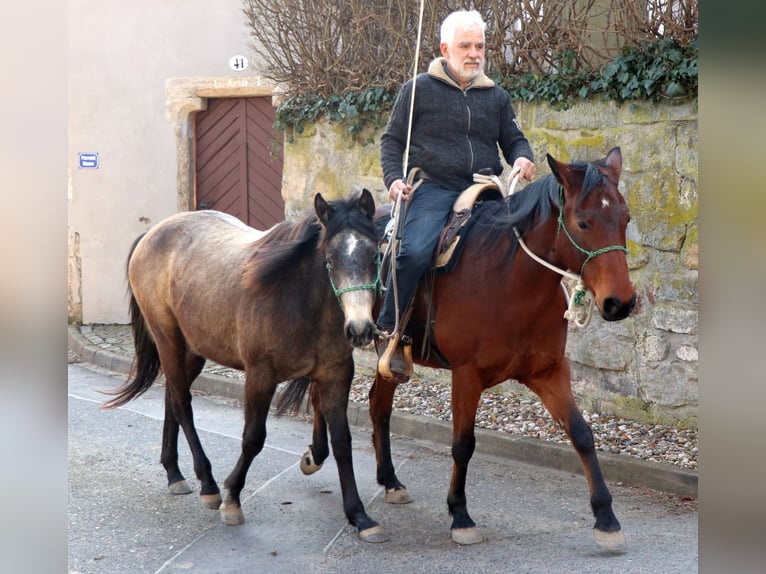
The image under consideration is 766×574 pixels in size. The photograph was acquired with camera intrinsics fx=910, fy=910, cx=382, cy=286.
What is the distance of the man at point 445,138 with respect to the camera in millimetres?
4848

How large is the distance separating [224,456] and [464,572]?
8.89ft

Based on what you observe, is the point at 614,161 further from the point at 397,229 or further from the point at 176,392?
the point at 176,392

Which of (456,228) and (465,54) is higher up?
(465,54)

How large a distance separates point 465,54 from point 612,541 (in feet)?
8.56

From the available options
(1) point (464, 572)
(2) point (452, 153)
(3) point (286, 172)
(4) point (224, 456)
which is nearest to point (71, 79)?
(3) point (286, 172)

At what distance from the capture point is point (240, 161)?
41.0ft

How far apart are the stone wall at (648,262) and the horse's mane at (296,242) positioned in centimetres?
280

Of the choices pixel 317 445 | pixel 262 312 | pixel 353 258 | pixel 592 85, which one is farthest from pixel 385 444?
pixel 592 85

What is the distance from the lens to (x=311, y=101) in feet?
30.2

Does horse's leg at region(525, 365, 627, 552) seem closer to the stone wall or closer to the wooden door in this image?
the stone wall

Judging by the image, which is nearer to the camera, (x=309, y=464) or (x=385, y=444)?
(x=385, y=444)

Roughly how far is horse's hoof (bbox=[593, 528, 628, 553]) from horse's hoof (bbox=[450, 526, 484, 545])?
619 millimetres

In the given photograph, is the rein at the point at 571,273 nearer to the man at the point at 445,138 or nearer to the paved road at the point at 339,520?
the man at the point at 445,138
